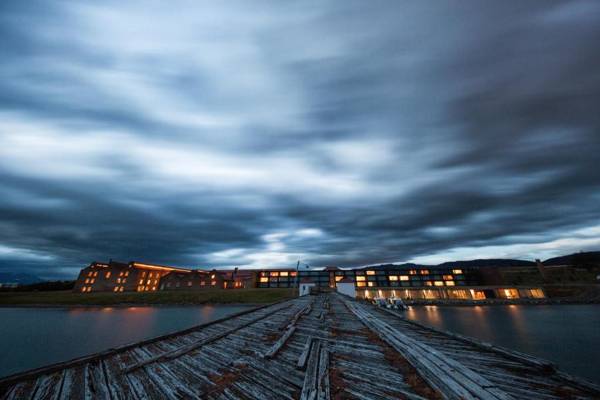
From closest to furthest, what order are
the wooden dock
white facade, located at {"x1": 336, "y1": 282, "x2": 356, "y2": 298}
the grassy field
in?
the wooden dock → the grassy field → white facade, located at {"x1": 336, "y1": 282, "x2": 356, "y2": 298}

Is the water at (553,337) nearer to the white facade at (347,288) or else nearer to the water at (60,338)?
the white facade at (347,288)

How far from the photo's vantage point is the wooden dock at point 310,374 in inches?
162

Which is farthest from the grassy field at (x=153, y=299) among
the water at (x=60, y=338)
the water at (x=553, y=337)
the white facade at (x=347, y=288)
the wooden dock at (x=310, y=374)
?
the wooden dock at (x=310, y=374)

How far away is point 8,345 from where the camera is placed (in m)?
26.2

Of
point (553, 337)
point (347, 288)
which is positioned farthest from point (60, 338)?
point (553, 337)

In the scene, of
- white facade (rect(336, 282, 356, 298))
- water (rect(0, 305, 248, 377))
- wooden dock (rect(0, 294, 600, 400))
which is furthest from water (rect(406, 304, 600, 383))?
water (rect(0, 305, 248, 377))

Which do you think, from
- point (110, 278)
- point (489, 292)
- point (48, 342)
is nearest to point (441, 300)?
point (489, 292)

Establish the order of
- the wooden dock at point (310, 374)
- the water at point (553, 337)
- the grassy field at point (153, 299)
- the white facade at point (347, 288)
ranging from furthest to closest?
1. the white facade at point (347, 288)
2. the grassy field at point (153, 299)
3. the water at point (553, 337)
4. the wooden dock at point (310, 374)

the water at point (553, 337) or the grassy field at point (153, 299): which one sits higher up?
the grassy field at point (153, 299)

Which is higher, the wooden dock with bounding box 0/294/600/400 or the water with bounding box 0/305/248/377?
the wooden dock with bounding box 0/294/600/400

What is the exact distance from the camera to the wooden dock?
412 centimetres

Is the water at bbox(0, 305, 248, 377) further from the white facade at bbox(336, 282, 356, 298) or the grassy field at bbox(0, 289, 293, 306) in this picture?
the white facade at bbox(336, 282, 356, 298)

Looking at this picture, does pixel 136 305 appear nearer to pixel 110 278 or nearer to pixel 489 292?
pixel 110 278

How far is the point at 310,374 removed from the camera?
16.1 ft
